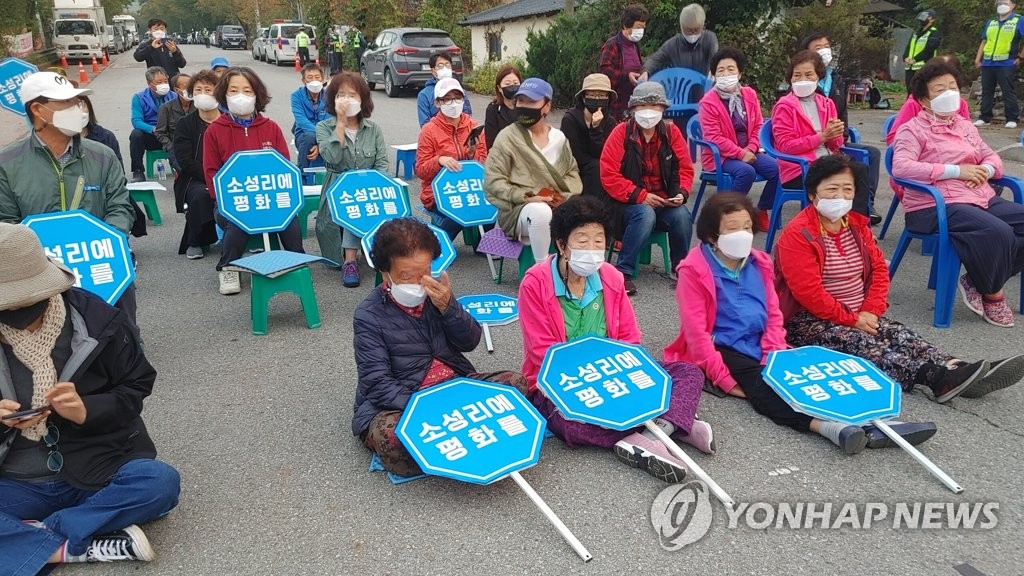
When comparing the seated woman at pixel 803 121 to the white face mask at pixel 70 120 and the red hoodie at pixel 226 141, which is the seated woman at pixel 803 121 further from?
the white face mask at pixel 70 120

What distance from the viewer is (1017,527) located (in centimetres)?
290

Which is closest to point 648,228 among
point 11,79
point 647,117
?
point 647,117

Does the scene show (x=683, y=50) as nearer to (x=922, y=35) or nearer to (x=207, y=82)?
(x=207, y=82)

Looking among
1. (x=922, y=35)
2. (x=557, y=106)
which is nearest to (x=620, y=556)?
(x=922, y=35)

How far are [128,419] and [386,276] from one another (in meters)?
1.22

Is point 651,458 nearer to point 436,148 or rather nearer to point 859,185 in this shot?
point 859,185

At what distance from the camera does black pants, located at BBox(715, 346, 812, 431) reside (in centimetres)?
365

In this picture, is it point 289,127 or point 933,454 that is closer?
point 933,454

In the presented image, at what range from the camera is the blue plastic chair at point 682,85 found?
8.46 m

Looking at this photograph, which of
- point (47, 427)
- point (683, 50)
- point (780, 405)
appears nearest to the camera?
point (47, 427)

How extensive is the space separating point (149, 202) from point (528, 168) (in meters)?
4.55

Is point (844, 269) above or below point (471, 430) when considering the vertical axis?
above

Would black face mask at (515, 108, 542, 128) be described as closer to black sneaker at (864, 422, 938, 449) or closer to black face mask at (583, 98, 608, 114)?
black face mask at (583, 98, 608, 114)

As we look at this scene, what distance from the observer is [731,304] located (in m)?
3.92
